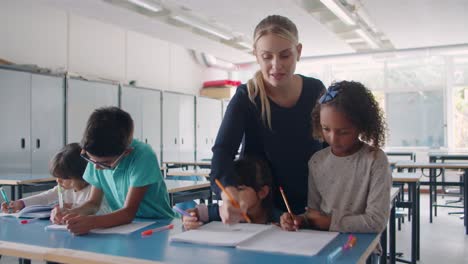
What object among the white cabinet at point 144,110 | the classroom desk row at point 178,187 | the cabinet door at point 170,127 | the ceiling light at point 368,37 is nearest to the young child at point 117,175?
the classroom desk row at point 178,187

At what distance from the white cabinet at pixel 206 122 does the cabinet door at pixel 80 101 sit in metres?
2.52

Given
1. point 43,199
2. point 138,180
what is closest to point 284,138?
point 138,180

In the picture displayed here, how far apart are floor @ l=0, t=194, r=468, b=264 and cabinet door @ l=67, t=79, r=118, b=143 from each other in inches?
80.3

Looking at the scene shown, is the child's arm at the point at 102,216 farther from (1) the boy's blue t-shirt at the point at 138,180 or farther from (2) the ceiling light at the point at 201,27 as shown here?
(2) the ceiling light at the point at 201,27

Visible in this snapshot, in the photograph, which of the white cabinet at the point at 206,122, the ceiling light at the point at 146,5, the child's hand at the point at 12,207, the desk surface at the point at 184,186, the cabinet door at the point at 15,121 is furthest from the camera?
the white cabinet at the point at 206,122

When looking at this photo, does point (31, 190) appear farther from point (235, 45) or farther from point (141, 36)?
point (235, 45)

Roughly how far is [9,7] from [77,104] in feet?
4.27

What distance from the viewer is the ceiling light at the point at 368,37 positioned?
21.7 feet

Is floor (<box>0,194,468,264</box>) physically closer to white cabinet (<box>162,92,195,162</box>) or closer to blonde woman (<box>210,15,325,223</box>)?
Result: blonde woman (<box>210,15,325,223</box>)

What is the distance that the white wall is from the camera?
5.14 meters

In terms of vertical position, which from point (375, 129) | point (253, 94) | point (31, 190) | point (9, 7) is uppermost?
point (9, 7)

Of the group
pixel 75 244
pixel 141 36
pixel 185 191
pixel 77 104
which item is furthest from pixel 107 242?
pixel 141 36

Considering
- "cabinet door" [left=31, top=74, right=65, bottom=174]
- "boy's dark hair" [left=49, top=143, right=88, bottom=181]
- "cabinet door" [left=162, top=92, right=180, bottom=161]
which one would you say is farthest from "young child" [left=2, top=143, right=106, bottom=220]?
"cabinet door" [left=162, top=92, right=180, bottom=161]

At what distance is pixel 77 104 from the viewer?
17.8 feet
